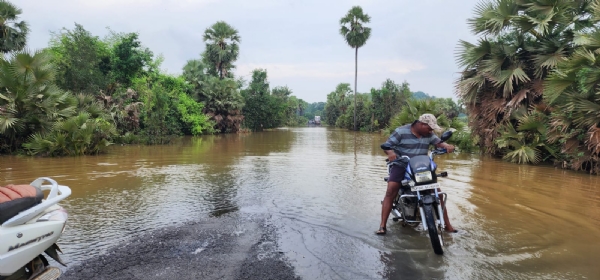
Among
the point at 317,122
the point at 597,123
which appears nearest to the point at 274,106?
the point at 597,123

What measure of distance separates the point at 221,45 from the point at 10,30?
2533 centimetres

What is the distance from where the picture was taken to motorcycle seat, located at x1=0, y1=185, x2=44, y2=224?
8.05 ft

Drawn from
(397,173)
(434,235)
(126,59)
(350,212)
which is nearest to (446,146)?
(397,173)

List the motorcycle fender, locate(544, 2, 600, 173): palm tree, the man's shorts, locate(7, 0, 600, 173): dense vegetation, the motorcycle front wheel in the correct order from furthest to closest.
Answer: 1. locate(7, 0, 600, 173): dense vegetation
2. locate(544, 2, 600, 173): palm tree
3. the man's shorts
4. the motorcycle fender
5. the motorcycle front wheel

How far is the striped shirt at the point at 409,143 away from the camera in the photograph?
4.57 meters

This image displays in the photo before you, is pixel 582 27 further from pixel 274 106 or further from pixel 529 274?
pixel 274 106

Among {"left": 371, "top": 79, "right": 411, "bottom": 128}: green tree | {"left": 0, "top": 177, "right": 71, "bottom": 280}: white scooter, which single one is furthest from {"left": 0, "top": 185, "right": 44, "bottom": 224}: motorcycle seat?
{"left": 371, "top": 79, "right": 411, "bottom": 128}: green tree

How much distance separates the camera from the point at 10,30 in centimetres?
1888

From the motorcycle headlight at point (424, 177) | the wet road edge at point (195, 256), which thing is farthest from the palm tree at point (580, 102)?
the wet road edge at point (195, 256)

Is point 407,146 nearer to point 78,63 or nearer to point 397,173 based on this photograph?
point 397,173

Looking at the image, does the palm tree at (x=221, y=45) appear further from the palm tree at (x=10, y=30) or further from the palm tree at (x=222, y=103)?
the palm tree at (x=10, y=30)

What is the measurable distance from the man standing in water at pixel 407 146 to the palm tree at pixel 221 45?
131ft

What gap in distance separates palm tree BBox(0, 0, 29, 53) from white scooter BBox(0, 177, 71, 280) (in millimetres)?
21146

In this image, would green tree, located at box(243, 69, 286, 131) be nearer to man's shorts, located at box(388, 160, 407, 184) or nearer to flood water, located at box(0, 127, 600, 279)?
flood water, located at box(0, 127, 600, 279)
